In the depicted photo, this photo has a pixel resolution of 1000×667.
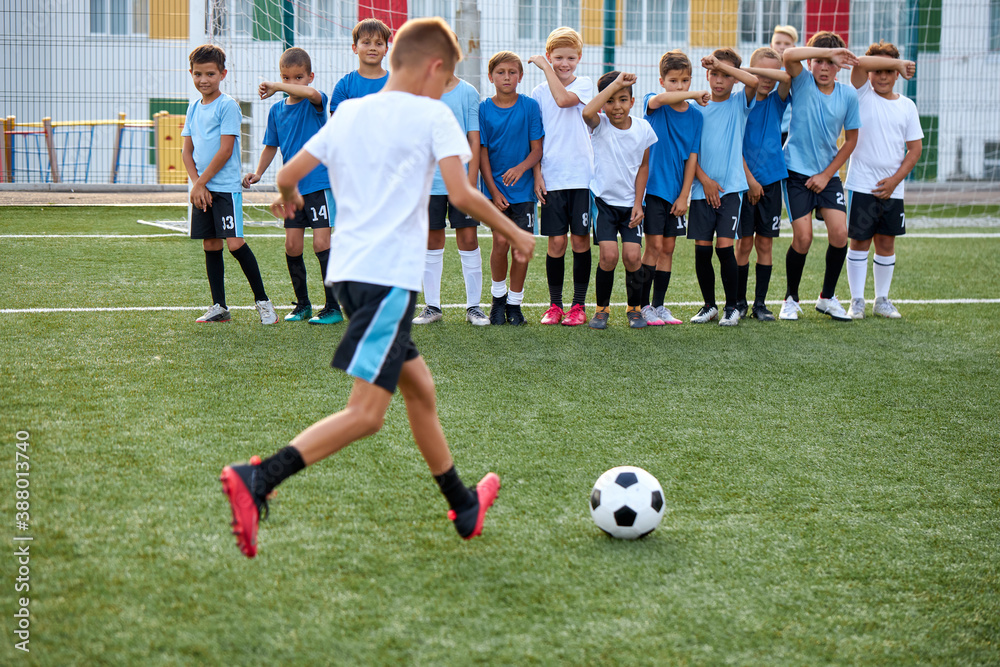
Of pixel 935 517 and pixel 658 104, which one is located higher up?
pixel 658 104

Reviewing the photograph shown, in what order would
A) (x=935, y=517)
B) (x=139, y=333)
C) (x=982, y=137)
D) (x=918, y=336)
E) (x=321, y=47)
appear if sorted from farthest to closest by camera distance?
(x=982, y=137) < (x=321, y=47) < (x=918, y=336) < (x=139, y=333) < (x=935, y=517)

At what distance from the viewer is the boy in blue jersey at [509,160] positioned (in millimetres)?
6246

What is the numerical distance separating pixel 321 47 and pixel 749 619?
12.0m

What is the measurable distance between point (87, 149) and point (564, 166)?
1291 cm

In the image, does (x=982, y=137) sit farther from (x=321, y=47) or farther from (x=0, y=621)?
(x=0, y=621)

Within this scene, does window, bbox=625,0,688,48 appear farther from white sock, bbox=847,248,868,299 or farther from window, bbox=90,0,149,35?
white sock, bbox=847,248,868,299

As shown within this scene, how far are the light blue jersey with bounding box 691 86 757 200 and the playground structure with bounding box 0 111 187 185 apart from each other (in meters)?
10.7

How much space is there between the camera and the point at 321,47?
13.0m

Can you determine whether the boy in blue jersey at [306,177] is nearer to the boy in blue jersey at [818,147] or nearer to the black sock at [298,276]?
the black sock at [298,276]

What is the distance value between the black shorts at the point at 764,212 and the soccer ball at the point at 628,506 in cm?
411

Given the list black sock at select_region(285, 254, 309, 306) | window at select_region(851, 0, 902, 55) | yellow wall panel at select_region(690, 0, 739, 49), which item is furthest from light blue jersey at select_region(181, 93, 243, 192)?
window at select_region(851, 0, 902, 55)

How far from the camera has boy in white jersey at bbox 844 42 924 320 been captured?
22.1 feet

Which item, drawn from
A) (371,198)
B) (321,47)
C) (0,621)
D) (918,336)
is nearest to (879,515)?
(371,198)

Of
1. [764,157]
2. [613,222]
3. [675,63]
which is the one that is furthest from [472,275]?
[764,157]
